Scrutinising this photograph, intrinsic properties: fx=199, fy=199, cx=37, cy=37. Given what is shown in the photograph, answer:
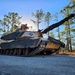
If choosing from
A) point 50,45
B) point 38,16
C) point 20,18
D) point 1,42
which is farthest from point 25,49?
point 20,18

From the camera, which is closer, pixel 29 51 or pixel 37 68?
pixel 37 68

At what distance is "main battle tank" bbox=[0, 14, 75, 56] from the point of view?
17.6 m

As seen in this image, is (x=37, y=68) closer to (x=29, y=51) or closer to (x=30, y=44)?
(x=30, y=44)

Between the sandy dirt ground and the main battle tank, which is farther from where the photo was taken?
the main battle tank

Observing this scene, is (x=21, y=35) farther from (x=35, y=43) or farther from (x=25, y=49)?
(x=35, y=43)

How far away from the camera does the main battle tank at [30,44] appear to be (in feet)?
57.8

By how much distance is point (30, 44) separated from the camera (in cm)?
1789

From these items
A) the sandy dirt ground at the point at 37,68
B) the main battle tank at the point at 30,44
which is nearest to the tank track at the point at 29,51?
the main battle tank at the point at 30,44

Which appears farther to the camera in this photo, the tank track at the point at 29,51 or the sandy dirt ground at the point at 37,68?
the tank track at the point at 29,51

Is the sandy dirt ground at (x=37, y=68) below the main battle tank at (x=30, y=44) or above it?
below

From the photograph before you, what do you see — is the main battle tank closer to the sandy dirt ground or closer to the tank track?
the tank track

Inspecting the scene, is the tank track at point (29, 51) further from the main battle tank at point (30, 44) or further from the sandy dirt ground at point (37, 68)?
the sandy dirt ground at point (37, 68)

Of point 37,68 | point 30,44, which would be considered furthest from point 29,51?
point 37,68

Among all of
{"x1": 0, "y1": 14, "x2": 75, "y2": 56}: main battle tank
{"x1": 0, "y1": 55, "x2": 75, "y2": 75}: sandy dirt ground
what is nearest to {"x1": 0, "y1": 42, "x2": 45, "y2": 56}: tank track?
{"x1": 0, "y1": 14, "x2": 75, "y2": 56}: main battle tank
